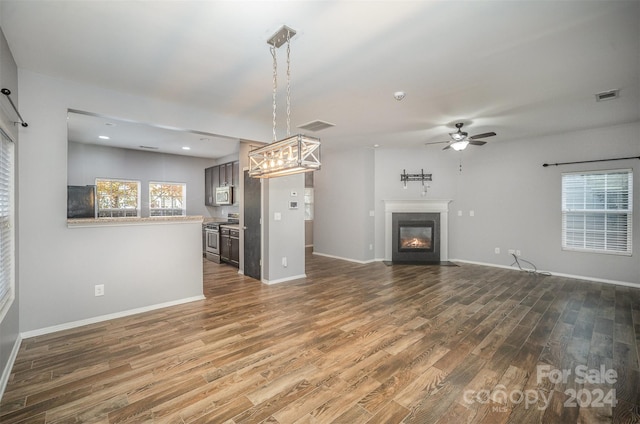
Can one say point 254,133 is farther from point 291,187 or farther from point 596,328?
point 596,328

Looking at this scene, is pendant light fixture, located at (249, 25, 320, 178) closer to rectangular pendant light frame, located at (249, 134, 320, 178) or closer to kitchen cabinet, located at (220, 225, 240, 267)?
rectangular pendant light frame, located at (249, 134, 320, 178)

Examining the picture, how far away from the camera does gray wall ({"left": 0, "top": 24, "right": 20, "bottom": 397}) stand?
7.02 ft

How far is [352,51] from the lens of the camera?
2508 millimetres

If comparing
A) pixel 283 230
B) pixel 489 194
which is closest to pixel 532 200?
pixel 489 194

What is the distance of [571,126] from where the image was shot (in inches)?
190

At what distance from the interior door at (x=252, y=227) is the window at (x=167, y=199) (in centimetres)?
314

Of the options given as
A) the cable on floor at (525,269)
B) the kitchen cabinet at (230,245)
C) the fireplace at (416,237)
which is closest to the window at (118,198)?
the kitchen cabinet at (230,245)

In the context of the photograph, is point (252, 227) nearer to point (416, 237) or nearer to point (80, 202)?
point (80, 202)

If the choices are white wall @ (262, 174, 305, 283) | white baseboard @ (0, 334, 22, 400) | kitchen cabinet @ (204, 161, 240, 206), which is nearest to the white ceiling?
white wall @ (262, 174, 305, 283)

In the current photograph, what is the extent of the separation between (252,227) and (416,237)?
389 cm

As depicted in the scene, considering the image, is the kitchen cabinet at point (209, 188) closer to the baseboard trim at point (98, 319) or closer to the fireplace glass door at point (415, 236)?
the baseboard trim at point (98, 319)

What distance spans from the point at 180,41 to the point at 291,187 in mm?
3039

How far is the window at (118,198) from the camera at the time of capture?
Answer: 6.50 metres

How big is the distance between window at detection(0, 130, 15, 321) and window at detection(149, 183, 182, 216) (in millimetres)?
4775
